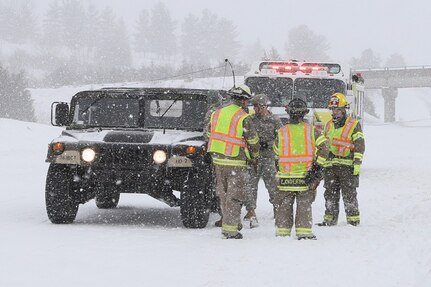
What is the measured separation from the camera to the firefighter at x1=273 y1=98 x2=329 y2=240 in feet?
27.2

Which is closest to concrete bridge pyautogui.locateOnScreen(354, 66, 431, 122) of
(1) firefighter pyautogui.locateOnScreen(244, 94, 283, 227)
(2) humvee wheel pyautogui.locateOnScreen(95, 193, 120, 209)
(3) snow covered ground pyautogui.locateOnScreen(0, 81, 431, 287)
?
(3) snow covered ground pyautogui.locateOnScreen(0, 81, 431, 287)

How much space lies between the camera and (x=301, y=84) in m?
15.3

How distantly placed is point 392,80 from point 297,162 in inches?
3127

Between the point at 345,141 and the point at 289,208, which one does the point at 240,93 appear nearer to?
the point at 289,208

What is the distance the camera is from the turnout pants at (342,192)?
9.68m

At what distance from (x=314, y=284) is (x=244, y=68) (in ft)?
261

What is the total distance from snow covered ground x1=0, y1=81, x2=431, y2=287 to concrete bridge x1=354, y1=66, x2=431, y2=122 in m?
73.7

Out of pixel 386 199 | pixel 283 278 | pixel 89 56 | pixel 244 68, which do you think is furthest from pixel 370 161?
pixel 89 56

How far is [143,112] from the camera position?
33.6 ft

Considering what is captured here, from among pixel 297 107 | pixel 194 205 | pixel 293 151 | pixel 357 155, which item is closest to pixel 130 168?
pixel 194 205

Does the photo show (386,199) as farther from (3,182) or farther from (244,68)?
(244,68)

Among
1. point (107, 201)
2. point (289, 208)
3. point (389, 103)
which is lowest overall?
point (389, 103)

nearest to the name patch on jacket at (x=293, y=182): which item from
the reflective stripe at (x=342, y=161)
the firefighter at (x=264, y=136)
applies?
the reflective stripe at (x=342, y=161)

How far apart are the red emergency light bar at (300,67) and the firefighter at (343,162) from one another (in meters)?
5.49
